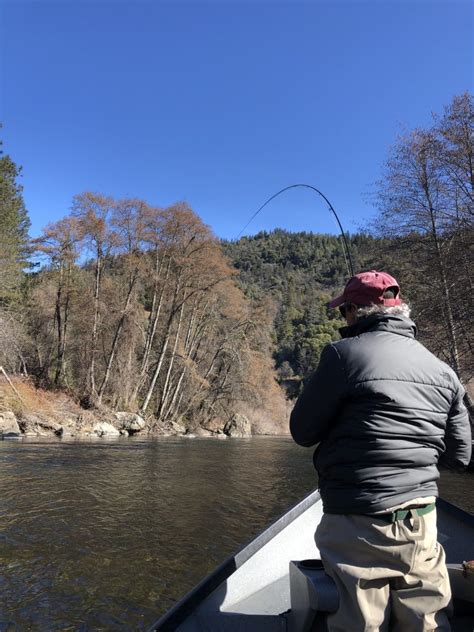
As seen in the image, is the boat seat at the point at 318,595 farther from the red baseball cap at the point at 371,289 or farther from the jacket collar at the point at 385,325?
the red baseball cap at the point at 371,289

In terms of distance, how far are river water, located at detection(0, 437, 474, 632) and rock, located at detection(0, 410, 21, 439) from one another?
5123mm

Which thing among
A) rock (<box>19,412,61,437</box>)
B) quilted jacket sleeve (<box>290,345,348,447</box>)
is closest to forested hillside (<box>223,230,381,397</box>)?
rock (<box>19,412,61,437</box>)

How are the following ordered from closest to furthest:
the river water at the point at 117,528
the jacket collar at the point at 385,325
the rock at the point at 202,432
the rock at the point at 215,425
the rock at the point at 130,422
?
the jacket collar at the point at 385,325 < the river water at the point at 117,528 < the rock at the point at 130,422 < the rock at the point at 202,432 < the rock at the point at 215,425

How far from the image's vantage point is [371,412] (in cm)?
159

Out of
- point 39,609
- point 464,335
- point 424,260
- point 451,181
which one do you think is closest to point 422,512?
point 39,609

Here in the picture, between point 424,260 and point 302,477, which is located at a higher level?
point 424,260

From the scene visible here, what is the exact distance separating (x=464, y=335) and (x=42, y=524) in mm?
13298

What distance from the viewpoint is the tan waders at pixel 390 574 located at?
1529 mm

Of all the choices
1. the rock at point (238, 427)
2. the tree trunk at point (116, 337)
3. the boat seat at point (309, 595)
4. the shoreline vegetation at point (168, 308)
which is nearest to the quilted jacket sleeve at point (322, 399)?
the boat seat at point (309, 595)

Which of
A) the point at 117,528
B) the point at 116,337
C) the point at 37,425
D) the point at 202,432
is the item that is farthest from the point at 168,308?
the point at 117,528

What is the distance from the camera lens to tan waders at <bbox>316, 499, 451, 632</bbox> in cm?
153

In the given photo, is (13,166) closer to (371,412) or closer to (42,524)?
(42,524)

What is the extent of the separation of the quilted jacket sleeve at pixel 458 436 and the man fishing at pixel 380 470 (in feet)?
0.33

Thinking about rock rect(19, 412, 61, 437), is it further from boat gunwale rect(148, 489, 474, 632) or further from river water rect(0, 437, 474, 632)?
boat gunwale rect(148, 489, 474, 632)
